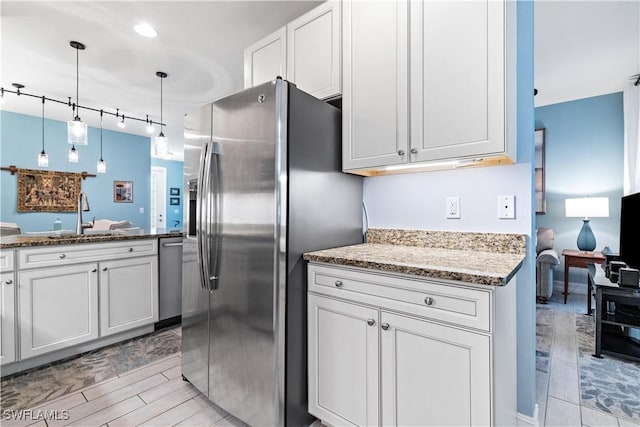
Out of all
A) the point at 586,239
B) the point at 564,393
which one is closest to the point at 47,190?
the point at 564,393

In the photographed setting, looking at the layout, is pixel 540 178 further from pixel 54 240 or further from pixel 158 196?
pixel 158 196

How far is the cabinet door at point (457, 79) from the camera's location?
1292 mm

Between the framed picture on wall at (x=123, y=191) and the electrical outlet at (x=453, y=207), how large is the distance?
6562mm

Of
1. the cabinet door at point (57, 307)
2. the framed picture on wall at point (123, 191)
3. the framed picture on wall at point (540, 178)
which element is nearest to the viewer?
the cabinet door at point (57, 307)

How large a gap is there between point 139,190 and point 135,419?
5863mm

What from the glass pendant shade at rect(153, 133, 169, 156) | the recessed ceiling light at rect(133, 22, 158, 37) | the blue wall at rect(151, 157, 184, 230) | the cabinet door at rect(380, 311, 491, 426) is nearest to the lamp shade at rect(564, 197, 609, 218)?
the cabinet door at rect(380, 311, 491, 426)

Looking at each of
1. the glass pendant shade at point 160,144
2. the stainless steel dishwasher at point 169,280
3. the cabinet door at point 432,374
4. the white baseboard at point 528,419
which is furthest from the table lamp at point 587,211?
the glass pendant shade at point 160,144

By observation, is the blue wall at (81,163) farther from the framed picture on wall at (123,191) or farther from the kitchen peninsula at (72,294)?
the kitchen peninsula at (72,294)

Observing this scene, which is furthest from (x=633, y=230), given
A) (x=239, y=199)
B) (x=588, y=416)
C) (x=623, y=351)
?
(x=239, y=199)

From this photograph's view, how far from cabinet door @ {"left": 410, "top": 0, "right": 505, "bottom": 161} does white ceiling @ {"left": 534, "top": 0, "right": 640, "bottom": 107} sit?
60.7 inches

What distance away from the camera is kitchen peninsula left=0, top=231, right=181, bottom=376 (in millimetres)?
2045

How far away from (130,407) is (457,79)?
2497 mm

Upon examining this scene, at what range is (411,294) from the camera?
3.96 feet

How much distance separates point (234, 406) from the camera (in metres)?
1.63
